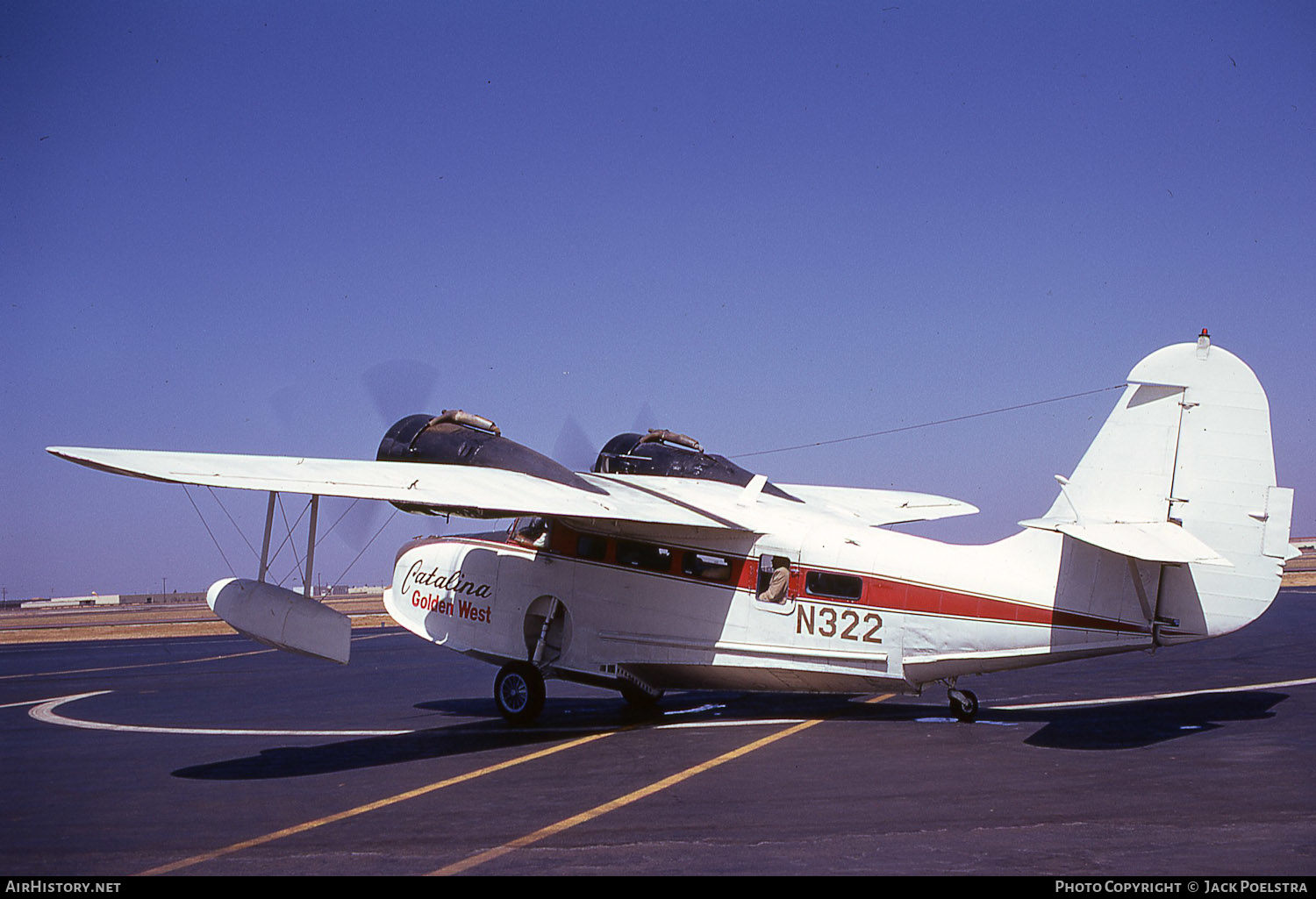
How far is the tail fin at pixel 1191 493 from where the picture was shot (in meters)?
12.7

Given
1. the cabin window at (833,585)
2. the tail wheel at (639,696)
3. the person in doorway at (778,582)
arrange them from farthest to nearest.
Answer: the tail wheel at (639,696)
the person in doorway at (778,582)
the cabin window at (833,585)

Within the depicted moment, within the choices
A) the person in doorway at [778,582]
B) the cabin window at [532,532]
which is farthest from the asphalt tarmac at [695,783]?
the cabin window at [532,532]

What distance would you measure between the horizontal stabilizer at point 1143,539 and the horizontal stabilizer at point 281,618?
951 centimetres

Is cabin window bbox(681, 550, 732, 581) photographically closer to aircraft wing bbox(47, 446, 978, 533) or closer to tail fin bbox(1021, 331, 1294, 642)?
aircraft wing bbox(47, 446, 978, 533)

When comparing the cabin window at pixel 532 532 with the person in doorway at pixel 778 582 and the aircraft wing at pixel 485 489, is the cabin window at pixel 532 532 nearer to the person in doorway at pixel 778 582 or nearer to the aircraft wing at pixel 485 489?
the aircraft wing at pixel 485 489

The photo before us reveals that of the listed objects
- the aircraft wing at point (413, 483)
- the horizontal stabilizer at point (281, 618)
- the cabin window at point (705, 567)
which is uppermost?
the aircraft wing at point (413, 483)

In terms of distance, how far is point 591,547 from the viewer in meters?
16.4

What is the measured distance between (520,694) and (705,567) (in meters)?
3.77

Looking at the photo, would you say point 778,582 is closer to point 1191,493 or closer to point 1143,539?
point 1143,539

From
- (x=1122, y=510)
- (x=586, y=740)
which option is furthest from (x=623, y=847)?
(x=1122, y=510)

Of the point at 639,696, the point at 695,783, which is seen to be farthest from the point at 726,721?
the point at 695,783

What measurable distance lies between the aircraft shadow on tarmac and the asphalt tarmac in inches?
3.2

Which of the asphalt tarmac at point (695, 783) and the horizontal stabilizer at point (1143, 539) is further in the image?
the horizontal stabilizer at point (1143, 539)
